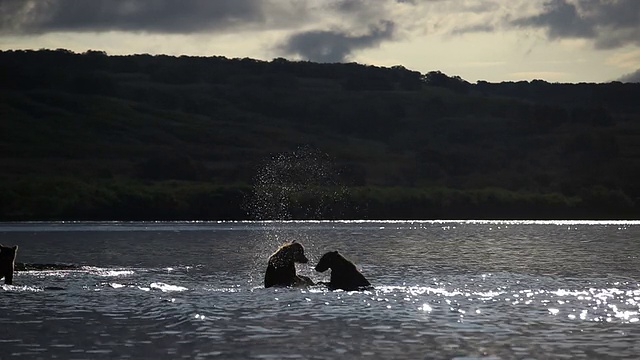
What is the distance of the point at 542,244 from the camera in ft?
285

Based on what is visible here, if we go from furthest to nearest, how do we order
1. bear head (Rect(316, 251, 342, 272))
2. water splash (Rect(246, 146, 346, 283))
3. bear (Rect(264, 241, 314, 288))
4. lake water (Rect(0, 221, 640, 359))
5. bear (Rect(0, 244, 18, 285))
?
1. water splash (Rect(246, 146, 346, 283))
2. bear (Rect(0, 244, 18, 285))
3. bear (Rect(264, 241, 314, 288))
4. bear head (Rect(316, 251, 342, 272))
5. lake water (Rect(0, 221, 640, 359))

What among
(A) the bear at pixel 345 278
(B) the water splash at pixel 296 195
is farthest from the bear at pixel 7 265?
(B) the water splash at pixel 296 195

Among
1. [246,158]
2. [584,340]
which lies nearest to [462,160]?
[246,158]

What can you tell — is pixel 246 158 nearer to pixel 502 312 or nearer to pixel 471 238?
pixel 471 238

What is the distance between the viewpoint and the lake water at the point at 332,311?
2708cm

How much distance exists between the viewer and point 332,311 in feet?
114

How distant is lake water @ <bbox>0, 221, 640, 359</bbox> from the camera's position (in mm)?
27078

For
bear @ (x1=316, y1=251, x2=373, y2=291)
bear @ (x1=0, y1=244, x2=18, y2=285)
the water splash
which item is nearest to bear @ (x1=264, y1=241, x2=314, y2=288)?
bear @ (x1=316, y1=251, x2=373, y2=291)

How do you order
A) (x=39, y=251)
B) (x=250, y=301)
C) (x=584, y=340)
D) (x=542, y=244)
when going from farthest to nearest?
(x=542, y=244) → (x=39, y=251) → (x=250, y=301) → (x=584, y=340)

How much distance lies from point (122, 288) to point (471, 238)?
59665 mm

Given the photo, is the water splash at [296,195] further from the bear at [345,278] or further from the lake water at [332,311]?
the bear at [345,278]

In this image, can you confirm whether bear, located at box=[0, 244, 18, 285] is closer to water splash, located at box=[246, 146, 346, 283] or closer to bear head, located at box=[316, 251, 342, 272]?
bear head, located at box=[316, 251, 342, 272]

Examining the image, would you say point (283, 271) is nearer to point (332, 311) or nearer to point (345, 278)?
point (345, 278)

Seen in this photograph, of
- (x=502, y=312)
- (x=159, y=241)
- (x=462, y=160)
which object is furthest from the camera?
(x=462, y=160)
